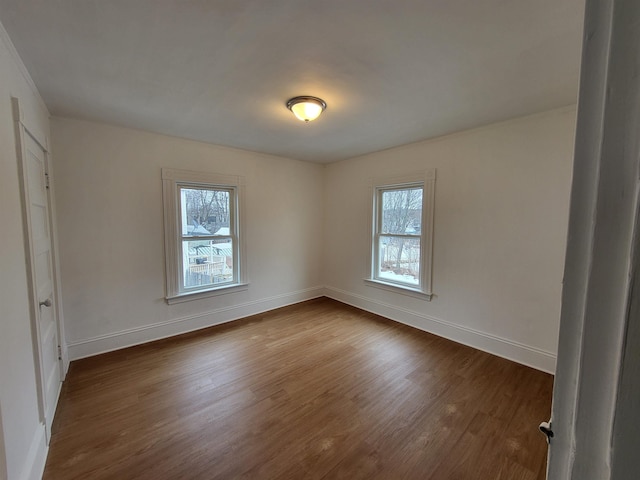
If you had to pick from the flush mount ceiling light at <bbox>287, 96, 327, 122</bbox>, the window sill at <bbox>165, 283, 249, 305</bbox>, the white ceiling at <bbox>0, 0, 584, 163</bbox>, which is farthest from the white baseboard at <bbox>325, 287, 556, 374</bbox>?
the flush mount ceiling light at <bbox>287, 96, 327, 122</bbox>

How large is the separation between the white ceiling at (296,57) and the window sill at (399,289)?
6.55 ft

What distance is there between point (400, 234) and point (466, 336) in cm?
145

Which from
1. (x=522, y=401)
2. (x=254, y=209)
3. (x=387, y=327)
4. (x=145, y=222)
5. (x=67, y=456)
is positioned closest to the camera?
(x=67, y=456)

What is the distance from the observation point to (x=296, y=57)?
1.72 meters

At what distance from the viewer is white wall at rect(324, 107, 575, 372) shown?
8.37 ft

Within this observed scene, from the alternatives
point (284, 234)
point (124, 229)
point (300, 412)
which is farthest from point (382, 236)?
point (124, 229)

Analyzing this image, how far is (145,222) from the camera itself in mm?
3115

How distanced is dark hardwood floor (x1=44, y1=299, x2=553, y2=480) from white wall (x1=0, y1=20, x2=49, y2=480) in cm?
29

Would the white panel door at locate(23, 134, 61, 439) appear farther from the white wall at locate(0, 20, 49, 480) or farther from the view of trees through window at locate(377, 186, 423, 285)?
the view of trees through window at locate(377, 186, 423, 285)

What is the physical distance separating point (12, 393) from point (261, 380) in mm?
1556

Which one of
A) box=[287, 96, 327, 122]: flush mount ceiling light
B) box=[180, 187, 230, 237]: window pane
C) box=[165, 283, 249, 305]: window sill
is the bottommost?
box=[165, 283, 249, 305]: window sill

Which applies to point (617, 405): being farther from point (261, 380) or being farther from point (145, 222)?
point (145, 222)

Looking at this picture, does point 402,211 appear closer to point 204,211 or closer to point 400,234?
point 400,234

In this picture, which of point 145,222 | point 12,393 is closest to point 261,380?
point 12,393
